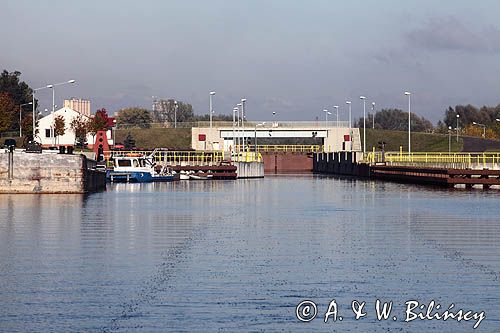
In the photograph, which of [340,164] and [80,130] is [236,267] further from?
[80,130]

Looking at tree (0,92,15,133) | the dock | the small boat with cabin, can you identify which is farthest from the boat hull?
tree (0,92,15,133)

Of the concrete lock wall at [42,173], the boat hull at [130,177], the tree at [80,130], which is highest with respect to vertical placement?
the tree at [80,130]

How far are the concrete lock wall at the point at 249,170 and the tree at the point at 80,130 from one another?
55.6 meters

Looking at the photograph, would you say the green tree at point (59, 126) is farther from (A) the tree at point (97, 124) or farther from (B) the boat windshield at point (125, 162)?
(B) the boat windshield at point (125, 162)

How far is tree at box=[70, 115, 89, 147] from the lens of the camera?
587 feet

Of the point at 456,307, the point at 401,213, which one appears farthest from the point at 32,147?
the point at 456,307

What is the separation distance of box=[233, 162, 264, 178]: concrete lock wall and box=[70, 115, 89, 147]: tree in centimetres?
5557

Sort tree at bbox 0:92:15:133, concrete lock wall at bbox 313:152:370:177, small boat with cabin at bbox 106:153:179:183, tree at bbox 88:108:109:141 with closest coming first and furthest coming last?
small boat with cabin at bbox 106:153:179:183 → concrete lock wall at bbox 313:152:370:177 → tree at bbox 0:92:15:133 → tree at bbox 88:108:109:141

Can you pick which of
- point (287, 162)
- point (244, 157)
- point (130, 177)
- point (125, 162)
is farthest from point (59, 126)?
point (130, 177)

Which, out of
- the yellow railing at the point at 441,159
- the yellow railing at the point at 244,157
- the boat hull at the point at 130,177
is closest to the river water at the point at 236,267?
the yellow railing at the point at 441,159

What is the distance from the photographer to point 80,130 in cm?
17888

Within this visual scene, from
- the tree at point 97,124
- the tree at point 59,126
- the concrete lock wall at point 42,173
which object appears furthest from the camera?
the tree at point 97,124

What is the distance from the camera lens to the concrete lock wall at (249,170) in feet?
415

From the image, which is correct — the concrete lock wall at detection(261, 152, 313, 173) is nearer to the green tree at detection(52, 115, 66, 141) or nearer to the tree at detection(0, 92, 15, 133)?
the green tree at detection(52, 115, 66, 141)
